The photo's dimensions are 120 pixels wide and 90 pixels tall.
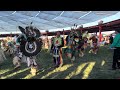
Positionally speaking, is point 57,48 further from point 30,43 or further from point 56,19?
point 56,19

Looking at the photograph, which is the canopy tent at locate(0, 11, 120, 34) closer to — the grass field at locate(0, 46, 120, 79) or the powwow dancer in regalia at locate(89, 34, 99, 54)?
the powwow dancer in regalia at locate(89, 34, 99, 54)

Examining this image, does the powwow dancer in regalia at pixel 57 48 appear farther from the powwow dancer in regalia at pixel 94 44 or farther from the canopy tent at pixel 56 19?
the powwow dancer in regalia at pixel 94 44

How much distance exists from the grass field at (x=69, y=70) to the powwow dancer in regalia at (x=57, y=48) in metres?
0.28

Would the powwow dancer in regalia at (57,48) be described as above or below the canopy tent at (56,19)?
below

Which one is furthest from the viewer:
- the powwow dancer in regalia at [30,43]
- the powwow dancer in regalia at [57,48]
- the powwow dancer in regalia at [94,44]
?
the powwow dancer in regalia at [94,44]

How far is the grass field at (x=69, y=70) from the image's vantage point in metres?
9.63

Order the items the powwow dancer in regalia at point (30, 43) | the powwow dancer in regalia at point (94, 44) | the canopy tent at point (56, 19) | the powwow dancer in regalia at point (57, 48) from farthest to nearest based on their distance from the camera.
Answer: the powwow dancer in regalia at point (94, 44), the canopy tent at point (56, 19), the powwow dancer in regalia at point (57, 48), the powwow dancer in regalia at point (30, 43)

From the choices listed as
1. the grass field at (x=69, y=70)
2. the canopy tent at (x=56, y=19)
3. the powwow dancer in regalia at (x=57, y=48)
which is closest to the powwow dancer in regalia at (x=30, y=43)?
the grass field at (x=69, y=70)

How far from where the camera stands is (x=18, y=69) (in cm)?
1074

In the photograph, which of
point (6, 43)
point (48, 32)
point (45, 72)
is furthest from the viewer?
point (6, 43)

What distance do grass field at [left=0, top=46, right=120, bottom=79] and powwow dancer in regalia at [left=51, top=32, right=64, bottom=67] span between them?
28 centimetres
